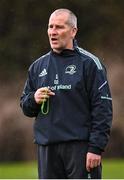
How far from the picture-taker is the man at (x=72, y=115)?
251 inches

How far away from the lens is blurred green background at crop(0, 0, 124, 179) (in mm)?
18422

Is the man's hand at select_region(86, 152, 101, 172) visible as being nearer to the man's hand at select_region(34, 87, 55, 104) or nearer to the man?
the man

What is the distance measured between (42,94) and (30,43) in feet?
40.6

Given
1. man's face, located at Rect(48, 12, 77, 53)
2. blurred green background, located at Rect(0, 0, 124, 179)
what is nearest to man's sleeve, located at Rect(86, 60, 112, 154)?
man's face, located at Rect(48, 12, 77, 53)

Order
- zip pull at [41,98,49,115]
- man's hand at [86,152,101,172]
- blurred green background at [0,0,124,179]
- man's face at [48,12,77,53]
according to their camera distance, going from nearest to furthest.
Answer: man's hand at [86,152,101,172]
zip pull at [41,98,49,115]
man's face at [48,12,77,53]
blurred green background at [0,0,124,179]

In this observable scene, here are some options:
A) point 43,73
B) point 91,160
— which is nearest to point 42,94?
point 43,73

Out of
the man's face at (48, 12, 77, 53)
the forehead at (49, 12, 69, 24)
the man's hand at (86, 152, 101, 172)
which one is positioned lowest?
the man's hand at (86, 152, 101, 172)

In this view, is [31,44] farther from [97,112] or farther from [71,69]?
[97,112]

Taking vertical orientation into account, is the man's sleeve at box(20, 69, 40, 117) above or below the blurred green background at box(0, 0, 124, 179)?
below

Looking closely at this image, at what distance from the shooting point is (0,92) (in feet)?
61.7

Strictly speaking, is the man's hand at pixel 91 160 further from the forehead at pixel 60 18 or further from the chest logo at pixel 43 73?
the forehead at pixel 60 18

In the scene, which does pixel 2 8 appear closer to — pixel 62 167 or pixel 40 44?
pixel 40 44

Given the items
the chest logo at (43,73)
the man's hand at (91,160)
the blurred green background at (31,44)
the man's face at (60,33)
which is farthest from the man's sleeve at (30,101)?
the blurred green background at (31,44)

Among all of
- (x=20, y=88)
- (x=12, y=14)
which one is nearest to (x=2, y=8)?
(x=12, y=14)
